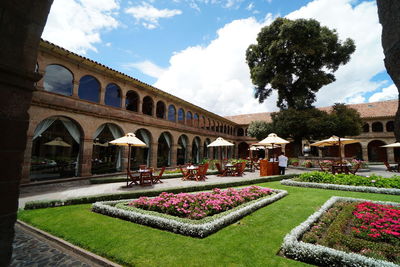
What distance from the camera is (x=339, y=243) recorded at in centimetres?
373

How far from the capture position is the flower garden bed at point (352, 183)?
8.44m

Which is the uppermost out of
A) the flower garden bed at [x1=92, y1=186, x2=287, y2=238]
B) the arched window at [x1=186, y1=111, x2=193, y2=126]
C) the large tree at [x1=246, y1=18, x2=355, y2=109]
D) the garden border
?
the large tree at [x1=246, y1=18, x2=355, y2=109]

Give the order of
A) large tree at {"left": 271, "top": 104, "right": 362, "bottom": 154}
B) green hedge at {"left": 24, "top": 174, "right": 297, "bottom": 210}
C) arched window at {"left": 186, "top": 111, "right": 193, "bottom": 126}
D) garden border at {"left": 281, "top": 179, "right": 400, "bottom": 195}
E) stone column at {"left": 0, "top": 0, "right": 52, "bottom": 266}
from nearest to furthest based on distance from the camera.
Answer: stone column at {"left": 0, "top": 0, "right": 52, "bottom": 266}
green hedge at {"left": 24, "top": 174, "right": 297, "bottom": 210}
garden border at {"left": 281, "top": 179, "right": 400, "bottom": 195}
large tree at {"left": 271, "top": 104, "right": 362, "bottom": 154}
arched window at {"left": 186, "top": 111, "right": 193, "bottom": 126}

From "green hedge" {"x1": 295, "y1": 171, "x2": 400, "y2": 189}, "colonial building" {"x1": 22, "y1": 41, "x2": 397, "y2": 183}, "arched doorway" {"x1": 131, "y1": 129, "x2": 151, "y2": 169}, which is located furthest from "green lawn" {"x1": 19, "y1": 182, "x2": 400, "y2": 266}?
"arched doorway" {"x1": 131, "y1": 129, "x2": 151, "y2": 169}

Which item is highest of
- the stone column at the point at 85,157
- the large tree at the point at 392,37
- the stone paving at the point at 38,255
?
the large tree at the point at 392,37

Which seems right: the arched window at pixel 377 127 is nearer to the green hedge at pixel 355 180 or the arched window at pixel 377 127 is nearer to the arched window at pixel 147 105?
the green hedge at pixel 355 180

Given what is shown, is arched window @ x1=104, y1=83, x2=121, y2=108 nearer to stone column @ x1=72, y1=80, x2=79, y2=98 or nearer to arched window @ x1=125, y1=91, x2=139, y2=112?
arched window @ x1=125, y1=91, x2=139, y2=112

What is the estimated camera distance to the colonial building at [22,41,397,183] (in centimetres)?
1102

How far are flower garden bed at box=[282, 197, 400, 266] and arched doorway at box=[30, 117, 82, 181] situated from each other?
13.3 m

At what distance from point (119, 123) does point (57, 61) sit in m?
5.41

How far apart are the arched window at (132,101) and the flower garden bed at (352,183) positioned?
526 inches

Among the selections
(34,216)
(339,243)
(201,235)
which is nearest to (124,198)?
(34,216)

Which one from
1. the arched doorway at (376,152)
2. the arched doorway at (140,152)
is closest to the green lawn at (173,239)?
the arched doorway at (140,152)

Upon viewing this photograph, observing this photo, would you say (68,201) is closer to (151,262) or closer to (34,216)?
(34,216)
